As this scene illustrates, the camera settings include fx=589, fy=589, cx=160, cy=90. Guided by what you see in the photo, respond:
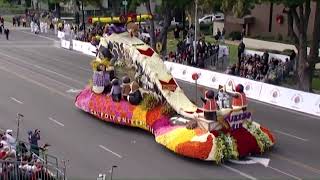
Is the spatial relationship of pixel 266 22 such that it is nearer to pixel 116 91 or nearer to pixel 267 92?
pixel 267 92

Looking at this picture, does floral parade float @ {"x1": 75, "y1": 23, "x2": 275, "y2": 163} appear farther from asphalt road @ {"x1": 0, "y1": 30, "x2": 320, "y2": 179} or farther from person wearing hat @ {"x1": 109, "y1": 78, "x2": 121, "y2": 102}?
asphalt road @ {"x1": 0, "y1": 30, "x2": 320, "y2": 179}

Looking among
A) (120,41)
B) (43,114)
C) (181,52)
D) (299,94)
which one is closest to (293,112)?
(299,94)

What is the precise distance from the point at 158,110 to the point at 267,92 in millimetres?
8711

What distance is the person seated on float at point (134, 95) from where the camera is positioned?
23.2m

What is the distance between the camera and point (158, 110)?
22375mm

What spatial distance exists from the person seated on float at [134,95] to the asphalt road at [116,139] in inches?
46.3

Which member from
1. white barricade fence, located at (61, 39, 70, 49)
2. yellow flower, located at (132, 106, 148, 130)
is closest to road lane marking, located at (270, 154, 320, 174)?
yellow flower, located at (132, 106, 148, 130)

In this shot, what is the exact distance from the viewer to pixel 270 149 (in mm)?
20984

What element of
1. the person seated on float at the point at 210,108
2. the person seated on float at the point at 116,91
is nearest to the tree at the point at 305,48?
the person seated on float at the point at 116,91

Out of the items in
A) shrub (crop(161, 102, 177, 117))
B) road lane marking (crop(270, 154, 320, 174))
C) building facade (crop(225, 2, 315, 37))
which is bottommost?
road lane marking (crop(270, 154, 320, 174))

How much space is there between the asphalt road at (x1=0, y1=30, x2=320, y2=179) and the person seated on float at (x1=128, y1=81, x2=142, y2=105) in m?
1.18

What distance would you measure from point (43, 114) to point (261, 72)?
13270 millimetres

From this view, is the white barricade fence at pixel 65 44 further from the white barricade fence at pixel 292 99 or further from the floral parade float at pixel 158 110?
the white barricade fence at pixel 292 99

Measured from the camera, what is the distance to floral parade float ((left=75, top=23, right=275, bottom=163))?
19469 millimetres
